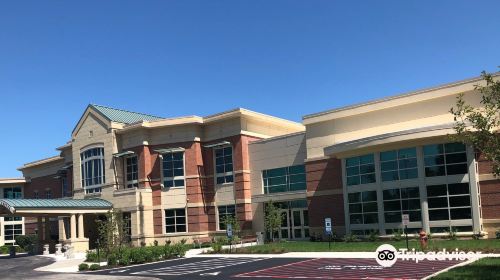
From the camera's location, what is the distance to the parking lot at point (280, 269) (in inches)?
739

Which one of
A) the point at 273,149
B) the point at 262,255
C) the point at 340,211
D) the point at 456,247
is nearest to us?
the point at 456,247

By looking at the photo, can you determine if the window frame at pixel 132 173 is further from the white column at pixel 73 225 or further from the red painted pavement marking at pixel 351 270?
the red painted pavement marking at pixel 351 270

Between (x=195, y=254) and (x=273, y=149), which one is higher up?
(x=273, y=149)

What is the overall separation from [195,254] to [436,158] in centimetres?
1517

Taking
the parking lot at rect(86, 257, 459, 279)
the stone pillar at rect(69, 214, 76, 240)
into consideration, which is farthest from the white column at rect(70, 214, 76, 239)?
the parking lot at rect(86, 257, 459, 279)

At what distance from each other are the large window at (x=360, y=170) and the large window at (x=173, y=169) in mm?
14985

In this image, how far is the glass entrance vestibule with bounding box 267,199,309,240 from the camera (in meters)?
40.1

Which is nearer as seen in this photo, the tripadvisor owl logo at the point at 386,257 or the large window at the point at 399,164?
the tripadvisor owl logo at the point at 386,257

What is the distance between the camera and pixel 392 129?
34.7m

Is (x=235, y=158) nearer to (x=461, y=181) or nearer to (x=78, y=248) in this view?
(x=78, y=248)

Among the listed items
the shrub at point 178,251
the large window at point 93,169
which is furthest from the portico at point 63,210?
the shrub at point 178,251

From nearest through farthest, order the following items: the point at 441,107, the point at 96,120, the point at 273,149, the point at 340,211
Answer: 1. the point at 441,107
2. the point at 340,211
3. the point at 273,149
4. the point at 96,120

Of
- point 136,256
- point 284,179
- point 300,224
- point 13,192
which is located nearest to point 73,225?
point 136,256

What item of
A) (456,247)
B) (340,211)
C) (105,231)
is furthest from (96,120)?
(456,247)
